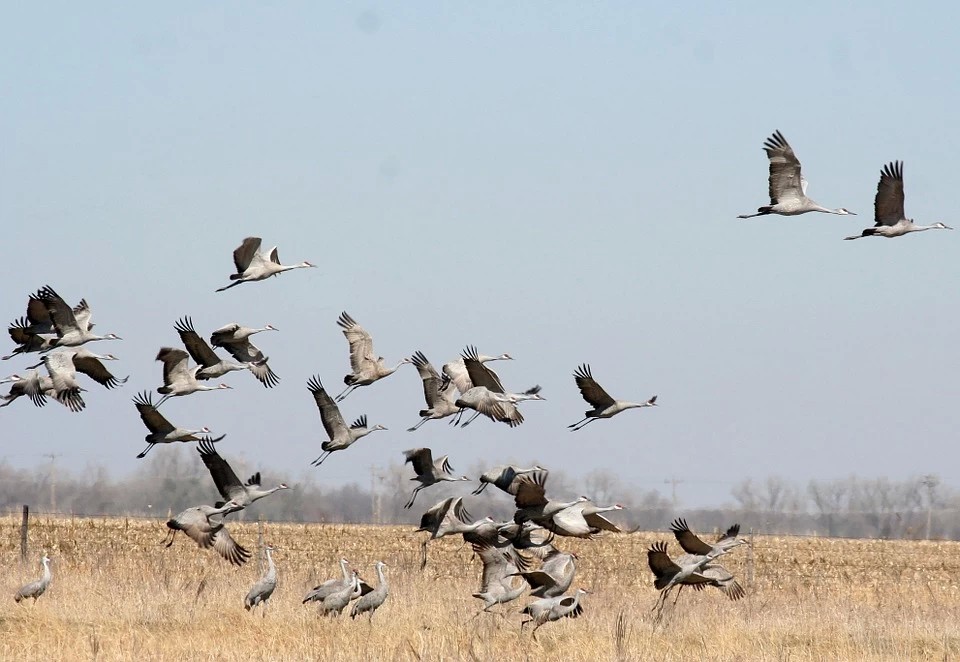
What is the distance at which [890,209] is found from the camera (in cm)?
1612

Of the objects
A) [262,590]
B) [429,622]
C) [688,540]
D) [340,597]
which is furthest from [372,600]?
[688,540]

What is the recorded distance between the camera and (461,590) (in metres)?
17.5

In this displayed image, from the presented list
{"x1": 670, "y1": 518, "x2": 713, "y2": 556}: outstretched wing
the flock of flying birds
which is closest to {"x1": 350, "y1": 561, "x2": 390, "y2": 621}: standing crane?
the flock of flying birds

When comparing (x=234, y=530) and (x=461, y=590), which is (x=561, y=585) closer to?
(x=461, y=590)

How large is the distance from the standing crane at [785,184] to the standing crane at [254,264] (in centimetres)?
575

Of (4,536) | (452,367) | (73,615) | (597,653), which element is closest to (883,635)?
(597,653)

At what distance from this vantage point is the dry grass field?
40.1 ft

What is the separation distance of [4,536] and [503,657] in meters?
19.7

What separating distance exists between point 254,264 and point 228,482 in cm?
327

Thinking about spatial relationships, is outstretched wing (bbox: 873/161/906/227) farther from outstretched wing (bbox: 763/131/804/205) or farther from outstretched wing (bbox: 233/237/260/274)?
outstretched wing (bbox: 233/237/260/274)

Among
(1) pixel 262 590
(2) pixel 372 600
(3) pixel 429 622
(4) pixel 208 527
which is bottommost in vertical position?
(3) pixel 429 622

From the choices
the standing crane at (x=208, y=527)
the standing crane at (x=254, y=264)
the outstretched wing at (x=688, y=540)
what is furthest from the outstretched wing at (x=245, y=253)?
the outstretched wing at (x=688, y=540)

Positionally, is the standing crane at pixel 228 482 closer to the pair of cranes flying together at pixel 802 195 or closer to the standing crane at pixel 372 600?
the standing crane at pixel 372 600

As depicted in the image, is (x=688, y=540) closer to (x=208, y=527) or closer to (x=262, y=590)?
(x=262, y=590)
